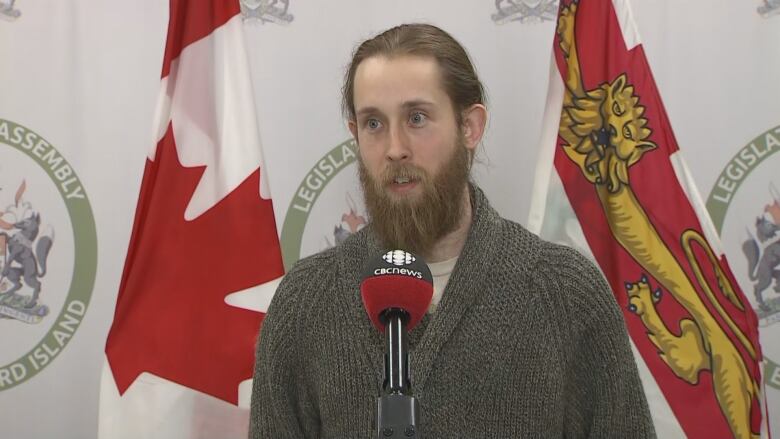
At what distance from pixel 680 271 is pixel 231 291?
1.09m

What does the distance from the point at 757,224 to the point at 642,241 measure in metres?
0.48

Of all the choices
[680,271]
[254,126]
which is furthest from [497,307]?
[254,126]

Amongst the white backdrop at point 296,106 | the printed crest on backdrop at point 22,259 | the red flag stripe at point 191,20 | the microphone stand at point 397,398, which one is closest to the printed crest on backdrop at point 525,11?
the white backdrop at point 296,106

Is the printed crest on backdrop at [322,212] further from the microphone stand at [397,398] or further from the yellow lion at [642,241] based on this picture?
the microphone stand at [397,398]

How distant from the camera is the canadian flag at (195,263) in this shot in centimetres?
200

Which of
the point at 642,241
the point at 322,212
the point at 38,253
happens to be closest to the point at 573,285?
the point at 642,241

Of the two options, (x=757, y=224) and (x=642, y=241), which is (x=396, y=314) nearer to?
(x=642, y=241)

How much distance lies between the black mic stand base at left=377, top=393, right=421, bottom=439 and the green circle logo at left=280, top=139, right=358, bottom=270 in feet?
5.38

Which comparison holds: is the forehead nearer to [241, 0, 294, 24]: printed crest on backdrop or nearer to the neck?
the neck

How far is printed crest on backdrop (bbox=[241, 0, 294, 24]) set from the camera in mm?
2393

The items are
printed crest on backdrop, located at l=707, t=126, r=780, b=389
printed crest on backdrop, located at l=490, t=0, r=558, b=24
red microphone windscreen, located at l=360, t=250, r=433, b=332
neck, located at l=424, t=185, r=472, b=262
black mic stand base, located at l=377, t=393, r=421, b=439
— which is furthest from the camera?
printed crest on backdrop, located at l=490, t=0, r=558, b=24

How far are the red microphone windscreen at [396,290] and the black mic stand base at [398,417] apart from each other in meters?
0.11

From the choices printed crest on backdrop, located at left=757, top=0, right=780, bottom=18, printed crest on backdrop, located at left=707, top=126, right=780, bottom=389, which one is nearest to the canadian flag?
printed crest on backdrop, located at left=707, top=126, right=780, bottom=389

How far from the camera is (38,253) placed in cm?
232
